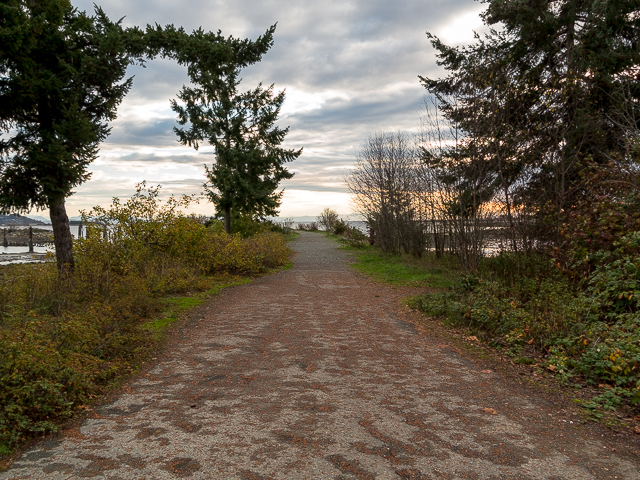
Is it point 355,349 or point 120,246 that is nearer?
point 355,349

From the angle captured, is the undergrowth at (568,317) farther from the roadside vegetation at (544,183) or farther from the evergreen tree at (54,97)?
the evergreen tree at (54,97)

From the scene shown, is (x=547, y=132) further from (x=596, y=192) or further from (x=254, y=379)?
(x=254, y=379)

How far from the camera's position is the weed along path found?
9.80ft

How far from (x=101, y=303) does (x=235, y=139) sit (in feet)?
49.8

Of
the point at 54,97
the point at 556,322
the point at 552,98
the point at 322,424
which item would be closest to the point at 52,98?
the point at 54,97

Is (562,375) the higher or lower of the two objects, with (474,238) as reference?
lower

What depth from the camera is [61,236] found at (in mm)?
9008

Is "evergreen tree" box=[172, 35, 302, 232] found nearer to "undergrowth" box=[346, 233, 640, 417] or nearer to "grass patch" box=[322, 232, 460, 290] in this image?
"grass patch" box=[322, 232, 460, 290]

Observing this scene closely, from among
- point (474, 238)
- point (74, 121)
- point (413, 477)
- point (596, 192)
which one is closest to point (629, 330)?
point (596, 192)

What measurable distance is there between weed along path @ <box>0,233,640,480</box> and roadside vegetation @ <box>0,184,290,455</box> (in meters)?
0.37

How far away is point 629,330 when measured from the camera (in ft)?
18.0

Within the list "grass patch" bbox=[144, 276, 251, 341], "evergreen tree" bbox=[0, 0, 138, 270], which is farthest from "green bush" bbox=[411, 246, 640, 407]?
"evergreen tree" bbox=[0, 0, 138, 270]

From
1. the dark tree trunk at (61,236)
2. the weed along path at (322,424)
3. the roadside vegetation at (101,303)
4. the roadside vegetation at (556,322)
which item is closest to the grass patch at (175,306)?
the roadside vegetation at (101,303)

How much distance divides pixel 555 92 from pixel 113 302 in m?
11.1
